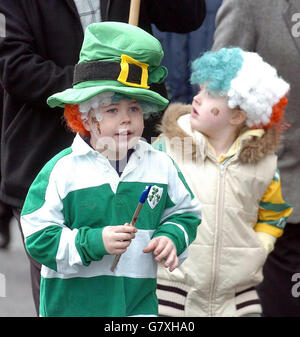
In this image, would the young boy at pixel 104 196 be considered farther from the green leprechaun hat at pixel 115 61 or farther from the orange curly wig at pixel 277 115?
the orange curly wig at pixel 277 115

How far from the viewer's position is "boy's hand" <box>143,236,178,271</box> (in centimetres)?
302

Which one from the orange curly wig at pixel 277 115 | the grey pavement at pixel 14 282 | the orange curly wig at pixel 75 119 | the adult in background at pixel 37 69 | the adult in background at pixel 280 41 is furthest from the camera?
the grey pavement at pixel 14 282

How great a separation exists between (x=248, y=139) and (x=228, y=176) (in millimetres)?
183

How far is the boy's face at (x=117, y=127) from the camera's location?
3.06 m

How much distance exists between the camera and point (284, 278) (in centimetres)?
448

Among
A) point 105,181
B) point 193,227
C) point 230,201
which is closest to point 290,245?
point 230,201

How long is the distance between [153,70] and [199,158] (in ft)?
2.67

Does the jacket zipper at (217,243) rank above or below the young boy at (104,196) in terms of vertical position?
below

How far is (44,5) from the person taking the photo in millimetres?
3709

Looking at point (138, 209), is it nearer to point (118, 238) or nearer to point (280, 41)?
point (118, 238)

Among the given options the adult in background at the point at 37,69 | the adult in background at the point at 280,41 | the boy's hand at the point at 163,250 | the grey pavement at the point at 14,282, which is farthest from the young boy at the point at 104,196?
the grey pavement at the point at 14,282

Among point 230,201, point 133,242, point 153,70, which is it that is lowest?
point 230,201

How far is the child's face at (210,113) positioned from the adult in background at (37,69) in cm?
20
